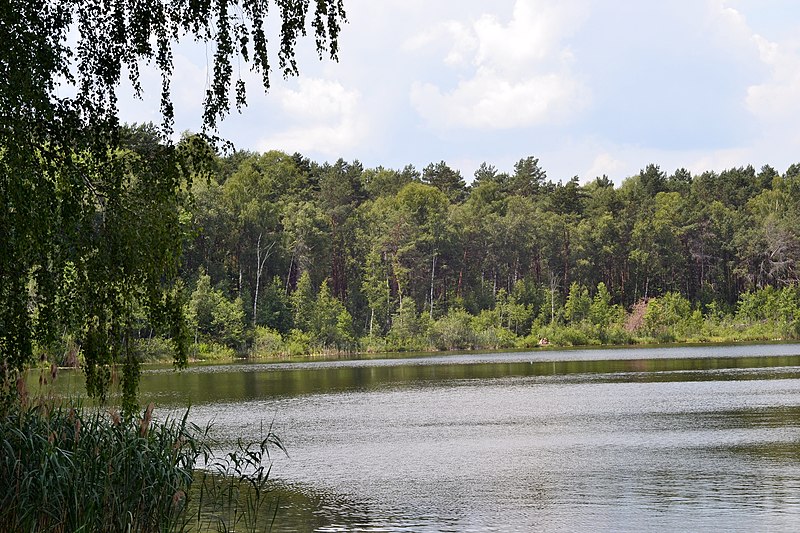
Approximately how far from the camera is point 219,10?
33.8 feet

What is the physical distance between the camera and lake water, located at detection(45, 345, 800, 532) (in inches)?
607

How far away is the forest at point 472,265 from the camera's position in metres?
83.9

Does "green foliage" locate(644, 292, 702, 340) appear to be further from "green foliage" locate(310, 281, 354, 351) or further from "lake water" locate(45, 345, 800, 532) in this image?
"lake water" locate(45, 345, 800, 532)

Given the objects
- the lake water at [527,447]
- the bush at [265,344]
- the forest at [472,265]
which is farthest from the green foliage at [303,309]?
the lake water at [527,447]

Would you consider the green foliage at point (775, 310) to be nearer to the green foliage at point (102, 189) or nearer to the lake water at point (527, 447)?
the lake water at point (527, 447)

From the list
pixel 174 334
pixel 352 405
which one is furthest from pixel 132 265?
pixel 352 405

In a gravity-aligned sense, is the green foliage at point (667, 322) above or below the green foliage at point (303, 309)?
below

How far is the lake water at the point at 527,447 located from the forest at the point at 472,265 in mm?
36637

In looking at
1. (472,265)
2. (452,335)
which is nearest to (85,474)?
(452,335)

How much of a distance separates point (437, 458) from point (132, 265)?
12.2 meters

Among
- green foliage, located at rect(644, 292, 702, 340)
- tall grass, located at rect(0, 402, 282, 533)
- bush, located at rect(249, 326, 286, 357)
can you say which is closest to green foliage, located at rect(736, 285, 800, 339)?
green foliage, located at rect(644, 292, 702, 340)

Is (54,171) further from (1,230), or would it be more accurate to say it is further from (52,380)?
(52,380)

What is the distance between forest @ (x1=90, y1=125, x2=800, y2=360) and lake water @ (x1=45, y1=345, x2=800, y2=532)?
120 feet

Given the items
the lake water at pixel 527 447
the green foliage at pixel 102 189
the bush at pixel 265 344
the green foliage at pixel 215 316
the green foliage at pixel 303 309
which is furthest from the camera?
the green foliage at pixel 303 309
